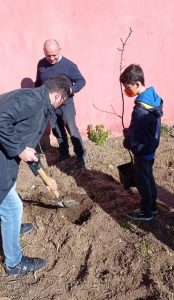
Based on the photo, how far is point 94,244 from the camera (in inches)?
174

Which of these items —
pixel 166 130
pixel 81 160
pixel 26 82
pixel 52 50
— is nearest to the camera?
pixel 52 50

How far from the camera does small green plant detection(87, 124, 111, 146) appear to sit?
22.6ft

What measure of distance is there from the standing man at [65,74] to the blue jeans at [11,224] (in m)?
2.22

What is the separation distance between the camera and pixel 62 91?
353 centimetres

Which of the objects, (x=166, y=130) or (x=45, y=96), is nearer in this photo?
(x=45, y=96)

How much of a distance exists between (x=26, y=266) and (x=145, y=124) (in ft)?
6.39

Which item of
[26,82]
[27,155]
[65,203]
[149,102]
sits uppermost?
[149,102]

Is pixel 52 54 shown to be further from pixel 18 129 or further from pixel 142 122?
pixel 18 129

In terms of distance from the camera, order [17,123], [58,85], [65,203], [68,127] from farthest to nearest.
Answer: [68,127], [65,203], [58,85], [17,123]

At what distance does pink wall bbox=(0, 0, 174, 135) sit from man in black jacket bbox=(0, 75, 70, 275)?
2.76 meters

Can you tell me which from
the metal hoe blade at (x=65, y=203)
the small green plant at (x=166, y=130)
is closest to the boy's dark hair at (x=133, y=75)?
the metal hoe blade at (x=65, y=203)

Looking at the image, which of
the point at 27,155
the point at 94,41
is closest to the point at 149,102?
the point at 27,155

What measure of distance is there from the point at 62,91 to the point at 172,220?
2111 millimetres

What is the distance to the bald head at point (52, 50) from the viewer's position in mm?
5312
